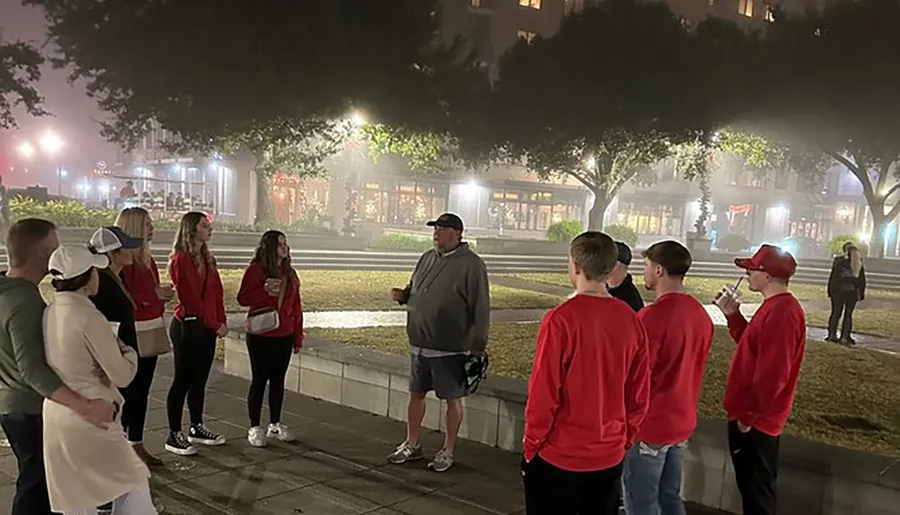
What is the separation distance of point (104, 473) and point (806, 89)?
2899 centimetres

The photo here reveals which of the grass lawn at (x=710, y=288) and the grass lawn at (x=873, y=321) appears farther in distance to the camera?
the grass lawn at (x=710, y=288)

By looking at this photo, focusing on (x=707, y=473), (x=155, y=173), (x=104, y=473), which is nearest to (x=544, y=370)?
(x=104, y=473)

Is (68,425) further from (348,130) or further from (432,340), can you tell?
(348,130)

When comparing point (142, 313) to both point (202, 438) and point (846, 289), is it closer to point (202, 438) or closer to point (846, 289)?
point (202, 438)

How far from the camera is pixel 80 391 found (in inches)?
117

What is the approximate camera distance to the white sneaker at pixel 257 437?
5.50 meters

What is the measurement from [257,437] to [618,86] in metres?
23.5

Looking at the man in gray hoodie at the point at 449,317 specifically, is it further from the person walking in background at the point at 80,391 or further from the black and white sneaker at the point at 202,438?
the person walking in background at the point at 80,391

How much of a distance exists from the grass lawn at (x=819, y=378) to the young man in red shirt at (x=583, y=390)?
4.23 metres

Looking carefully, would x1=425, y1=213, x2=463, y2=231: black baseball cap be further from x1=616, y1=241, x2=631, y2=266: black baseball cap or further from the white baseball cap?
the white baseball cap

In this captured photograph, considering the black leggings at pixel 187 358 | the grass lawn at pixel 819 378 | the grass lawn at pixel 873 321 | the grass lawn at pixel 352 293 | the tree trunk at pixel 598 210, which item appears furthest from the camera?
the tree trunk at pixel 598 210

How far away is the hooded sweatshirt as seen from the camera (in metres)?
5.07

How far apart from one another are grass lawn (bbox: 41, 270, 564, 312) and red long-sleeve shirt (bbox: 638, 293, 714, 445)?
10.3m

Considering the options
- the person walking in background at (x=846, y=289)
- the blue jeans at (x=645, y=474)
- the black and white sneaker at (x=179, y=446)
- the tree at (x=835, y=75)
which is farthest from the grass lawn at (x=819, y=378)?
the tree at (x=835, y=75)
